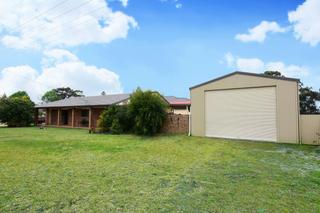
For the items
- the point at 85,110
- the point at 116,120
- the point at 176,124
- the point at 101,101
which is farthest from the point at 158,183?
the point at 85,110

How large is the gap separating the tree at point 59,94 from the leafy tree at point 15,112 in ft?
88.7

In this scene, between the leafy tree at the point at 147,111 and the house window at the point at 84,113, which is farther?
the house window at the point at 84,113

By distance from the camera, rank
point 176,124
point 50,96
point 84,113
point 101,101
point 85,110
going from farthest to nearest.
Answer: point 50,96, point 84,113, point 85,110, point 101,101, point 176,124

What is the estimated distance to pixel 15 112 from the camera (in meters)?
26.8

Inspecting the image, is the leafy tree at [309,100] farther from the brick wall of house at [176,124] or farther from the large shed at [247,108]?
the brick wall of house at [176,124]

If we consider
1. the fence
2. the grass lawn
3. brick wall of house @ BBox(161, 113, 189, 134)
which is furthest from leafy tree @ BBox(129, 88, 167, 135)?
the fence

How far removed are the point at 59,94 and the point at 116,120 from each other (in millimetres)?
42494

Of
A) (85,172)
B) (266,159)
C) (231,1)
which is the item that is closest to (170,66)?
(231,1)

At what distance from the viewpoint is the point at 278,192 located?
4691 mm

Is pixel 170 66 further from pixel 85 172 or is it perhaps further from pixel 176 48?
pixel 85 172

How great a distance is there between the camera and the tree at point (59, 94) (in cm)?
5394

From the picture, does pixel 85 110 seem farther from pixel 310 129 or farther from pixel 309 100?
pixel 309 100

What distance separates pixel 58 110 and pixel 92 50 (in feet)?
44.6

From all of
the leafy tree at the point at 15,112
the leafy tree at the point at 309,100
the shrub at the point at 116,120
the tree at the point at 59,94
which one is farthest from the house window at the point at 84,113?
the tree at the point at 59,94
